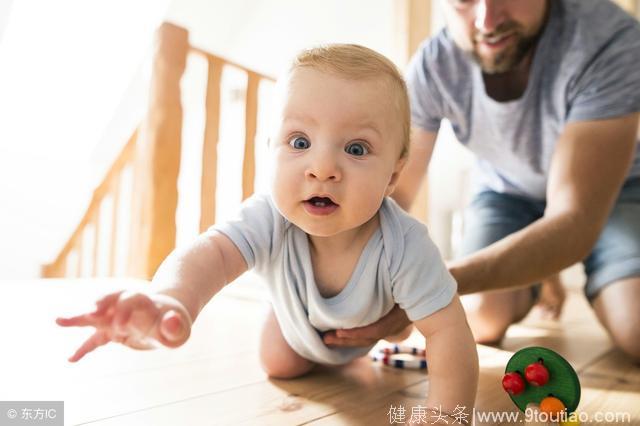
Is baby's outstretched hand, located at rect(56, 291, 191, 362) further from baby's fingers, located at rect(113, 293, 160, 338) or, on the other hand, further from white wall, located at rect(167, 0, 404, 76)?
white wall, located at rect(167, 0, 404, 76)

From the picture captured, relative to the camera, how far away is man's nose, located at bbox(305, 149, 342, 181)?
0.63 metres

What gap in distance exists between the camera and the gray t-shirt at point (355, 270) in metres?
0.71

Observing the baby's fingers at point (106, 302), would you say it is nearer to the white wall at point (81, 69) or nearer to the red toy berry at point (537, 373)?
the red toy berry at point (537, 373)

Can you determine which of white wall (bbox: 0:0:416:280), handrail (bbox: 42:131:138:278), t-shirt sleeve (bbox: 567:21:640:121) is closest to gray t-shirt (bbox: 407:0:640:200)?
t-shirt sleeve (bbox: 567:21:640:121)

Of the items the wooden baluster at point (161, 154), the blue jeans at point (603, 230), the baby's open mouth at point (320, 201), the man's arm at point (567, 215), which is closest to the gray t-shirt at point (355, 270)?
the baby's open mouth at point (320, 201)

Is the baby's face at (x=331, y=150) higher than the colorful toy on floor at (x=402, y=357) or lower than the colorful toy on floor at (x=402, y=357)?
higher

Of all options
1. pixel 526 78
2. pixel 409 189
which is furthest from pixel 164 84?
pixel 526 78

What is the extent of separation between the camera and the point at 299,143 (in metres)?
0.67

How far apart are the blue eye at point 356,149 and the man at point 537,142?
271 mm

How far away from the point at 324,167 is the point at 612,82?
716 mm

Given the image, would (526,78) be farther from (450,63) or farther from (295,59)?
(295,59)

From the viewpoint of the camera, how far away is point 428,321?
0.70m

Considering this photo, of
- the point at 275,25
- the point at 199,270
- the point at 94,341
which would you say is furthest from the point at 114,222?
the point at 94,341

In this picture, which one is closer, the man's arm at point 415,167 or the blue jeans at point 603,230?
the blue jeans at point 603,230
